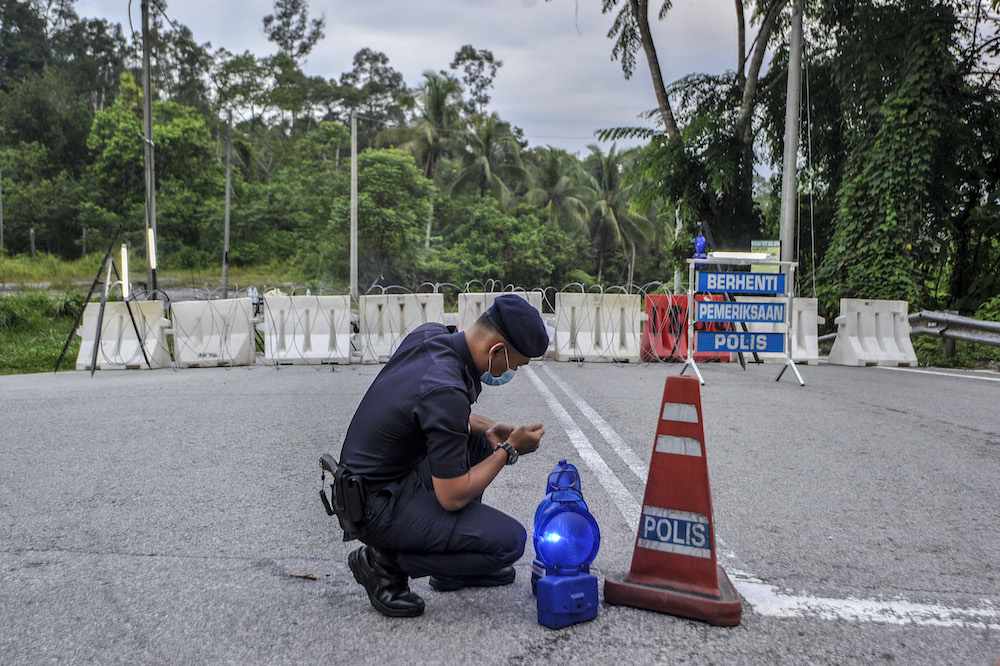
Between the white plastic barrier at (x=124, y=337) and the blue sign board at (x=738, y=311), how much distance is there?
8.84 m

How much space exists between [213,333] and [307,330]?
1.59 m

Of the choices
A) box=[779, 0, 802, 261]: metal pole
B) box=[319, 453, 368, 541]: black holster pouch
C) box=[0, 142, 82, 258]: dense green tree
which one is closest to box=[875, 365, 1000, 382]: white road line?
box=[779, 0, 802, 261]: metal pole

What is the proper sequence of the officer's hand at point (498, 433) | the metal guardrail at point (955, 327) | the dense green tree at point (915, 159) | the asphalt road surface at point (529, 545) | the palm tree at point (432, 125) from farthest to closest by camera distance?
the palm tree at point (432, 125) < the dense green tree at point (915, 159) < the metal guardrail at point (955, 327) < the officer's hand at point (498, 433) < the asphalt road surface at point (529, 545)

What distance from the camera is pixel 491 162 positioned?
56969 millimetres

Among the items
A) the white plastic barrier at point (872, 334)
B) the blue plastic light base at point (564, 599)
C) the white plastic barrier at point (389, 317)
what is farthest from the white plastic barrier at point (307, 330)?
the blue plastic light base at point (564, 599)

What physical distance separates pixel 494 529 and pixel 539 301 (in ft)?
36.2

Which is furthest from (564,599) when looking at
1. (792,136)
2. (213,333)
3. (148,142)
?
(148,142)

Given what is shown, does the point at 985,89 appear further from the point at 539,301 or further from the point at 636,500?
the point at 636,500

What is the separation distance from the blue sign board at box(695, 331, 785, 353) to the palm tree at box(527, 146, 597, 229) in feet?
162

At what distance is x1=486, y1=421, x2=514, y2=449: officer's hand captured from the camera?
3.72m

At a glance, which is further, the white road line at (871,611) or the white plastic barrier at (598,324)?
the white plastic barrier at (598,324)

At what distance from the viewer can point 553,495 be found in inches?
132

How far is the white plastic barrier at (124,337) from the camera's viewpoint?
13.8 m

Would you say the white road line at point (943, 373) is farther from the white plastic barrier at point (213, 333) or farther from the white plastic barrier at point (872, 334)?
the white plastic barrier at point (213, 333)
